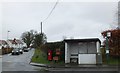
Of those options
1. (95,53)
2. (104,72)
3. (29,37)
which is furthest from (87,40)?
(29,37)

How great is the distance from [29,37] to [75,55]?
103290mm

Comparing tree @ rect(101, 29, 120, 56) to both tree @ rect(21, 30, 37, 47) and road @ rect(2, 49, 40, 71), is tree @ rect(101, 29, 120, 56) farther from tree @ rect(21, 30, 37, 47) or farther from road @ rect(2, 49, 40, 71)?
tree @ rect(21, 30, 37, 47)

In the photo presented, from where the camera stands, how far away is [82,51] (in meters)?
33.2

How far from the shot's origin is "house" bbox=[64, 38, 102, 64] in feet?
106

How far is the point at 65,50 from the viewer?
32.7 meters

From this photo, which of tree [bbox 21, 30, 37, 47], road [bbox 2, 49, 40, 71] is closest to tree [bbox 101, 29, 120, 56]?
road [bbox 2, 49, 40, 71]

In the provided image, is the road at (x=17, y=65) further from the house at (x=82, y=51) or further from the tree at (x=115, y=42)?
the tree at (x=115, y=42)

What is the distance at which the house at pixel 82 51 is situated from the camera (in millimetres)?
32250

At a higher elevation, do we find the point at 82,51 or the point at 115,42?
the point at 115,42

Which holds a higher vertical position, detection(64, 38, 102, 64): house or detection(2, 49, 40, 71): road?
detection(64, 38, 102, 64): house

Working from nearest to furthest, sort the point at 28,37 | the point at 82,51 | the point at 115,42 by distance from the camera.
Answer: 1. the point at 82,51
2. the point at 115,42
3. the point at 28,37

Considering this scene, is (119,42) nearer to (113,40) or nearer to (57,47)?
(113,40)

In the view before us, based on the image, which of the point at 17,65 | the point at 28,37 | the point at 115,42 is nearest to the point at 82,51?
the point at 115,42

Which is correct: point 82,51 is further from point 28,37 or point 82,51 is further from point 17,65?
point 28,37
